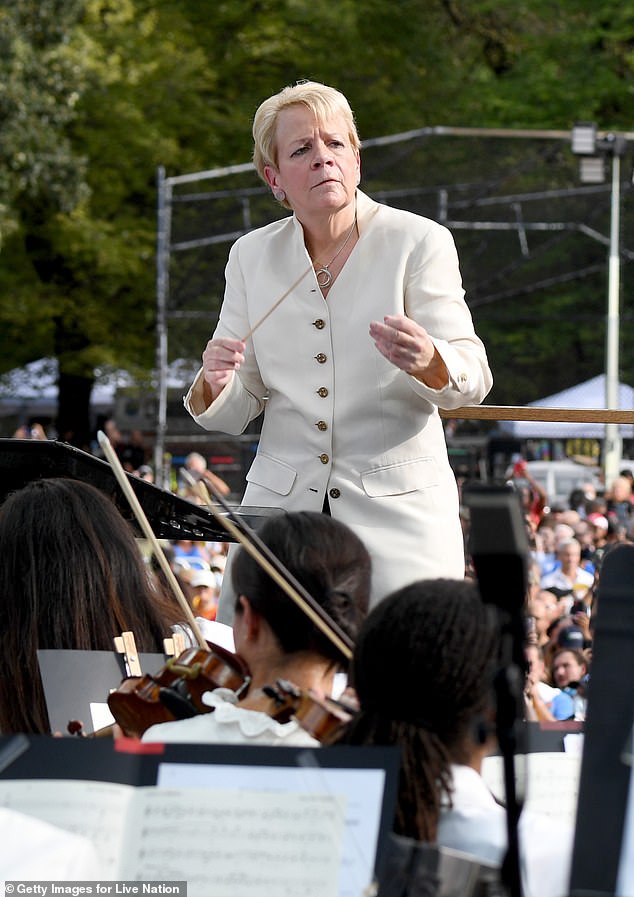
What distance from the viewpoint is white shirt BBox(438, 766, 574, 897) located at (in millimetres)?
1748

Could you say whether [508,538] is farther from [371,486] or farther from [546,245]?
[546,245]

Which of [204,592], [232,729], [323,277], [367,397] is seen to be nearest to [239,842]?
[232,729]

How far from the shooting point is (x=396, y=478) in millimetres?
3152

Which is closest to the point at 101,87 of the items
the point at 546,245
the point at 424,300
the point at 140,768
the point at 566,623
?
the point at 546,245

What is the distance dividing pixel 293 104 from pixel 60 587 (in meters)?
1.12

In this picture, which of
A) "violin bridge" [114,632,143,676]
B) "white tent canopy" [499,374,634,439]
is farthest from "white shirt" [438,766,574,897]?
"white tent canopy" [499,374,634,439]

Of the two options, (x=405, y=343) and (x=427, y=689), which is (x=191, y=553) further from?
(x=427, y=689)

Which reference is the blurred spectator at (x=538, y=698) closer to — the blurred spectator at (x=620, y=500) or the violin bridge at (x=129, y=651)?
the violin bridge at (x=129, y=651)

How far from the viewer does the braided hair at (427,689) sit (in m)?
1.82

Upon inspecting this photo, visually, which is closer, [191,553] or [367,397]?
[367,397]

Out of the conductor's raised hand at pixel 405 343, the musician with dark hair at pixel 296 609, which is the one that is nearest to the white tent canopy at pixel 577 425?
the conductor's raised hand at pixel 405 343

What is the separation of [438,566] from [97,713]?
0.87 meters

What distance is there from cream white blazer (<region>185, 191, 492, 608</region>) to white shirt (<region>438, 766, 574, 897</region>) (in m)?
1.22

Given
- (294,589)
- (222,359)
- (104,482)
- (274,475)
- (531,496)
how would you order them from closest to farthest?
(294,589), (222,359), (274,475), (104,482), (531,496)
